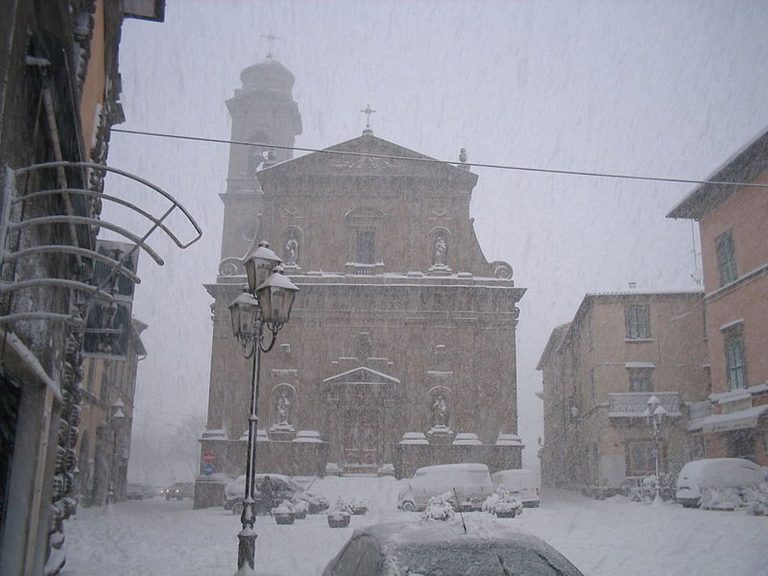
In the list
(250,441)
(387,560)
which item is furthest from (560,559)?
(250,441)

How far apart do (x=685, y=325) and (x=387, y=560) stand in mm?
33020

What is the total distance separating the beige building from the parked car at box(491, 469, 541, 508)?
815 cm

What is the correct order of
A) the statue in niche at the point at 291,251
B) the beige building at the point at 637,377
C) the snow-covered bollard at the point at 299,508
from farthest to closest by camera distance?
the statue in niche at the point at 291,251
the beige building at the point at 637,377
the snow-covered bollard at the point at 299,508

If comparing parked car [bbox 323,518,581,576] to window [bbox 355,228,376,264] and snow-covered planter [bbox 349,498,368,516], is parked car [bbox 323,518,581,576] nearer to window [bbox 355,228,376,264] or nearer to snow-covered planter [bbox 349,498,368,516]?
snow-covered planter [bbox 349,498,368,516]

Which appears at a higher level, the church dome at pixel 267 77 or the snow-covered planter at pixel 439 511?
the church dome at pixel 267 77

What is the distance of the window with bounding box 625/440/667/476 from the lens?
33.8 metres

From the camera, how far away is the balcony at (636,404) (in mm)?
33875

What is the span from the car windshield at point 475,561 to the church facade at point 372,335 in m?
26.6

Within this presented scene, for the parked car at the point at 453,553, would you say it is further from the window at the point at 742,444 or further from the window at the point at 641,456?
the window at the point at 641,456

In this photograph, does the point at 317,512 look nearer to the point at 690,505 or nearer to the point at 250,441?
the point at 690,505

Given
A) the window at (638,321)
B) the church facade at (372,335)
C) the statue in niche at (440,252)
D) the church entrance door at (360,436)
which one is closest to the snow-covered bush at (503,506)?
the church facade at (372,335)

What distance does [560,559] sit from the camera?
6094 mm

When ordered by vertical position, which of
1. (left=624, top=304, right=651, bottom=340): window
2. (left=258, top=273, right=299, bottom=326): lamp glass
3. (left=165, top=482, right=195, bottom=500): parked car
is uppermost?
(left=624, top=304, right=651, bottom=340): window

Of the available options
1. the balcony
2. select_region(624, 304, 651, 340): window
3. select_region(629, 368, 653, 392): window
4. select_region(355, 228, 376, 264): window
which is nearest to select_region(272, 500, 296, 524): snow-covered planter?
select_region(355, 228, 376, 264): window
